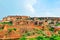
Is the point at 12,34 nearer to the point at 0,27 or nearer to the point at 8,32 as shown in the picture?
the point at 8,32

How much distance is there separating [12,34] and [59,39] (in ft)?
32.9

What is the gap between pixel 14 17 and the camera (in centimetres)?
6191

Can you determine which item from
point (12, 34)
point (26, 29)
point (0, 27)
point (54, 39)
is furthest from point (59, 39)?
point (0, 27)

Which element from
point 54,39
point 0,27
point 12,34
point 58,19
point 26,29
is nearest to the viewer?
point 54,39

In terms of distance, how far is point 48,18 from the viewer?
63438 mm

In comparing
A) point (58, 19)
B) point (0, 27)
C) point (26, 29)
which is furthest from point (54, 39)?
point (58, 19)

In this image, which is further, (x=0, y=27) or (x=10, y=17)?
(x=10, y=17)

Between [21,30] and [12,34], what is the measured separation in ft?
13.6

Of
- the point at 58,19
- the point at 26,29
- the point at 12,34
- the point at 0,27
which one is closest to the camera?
the point at 12,34

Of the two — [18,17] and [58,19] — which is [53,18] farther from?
[18,17]

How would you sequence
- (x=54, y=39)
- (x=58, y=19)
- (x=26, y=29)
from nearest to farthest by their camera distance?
(x=54, y=39)
(x=26, y=29)
(x=58, y=19)

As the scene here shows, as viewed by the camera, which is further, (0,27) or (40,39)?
(0,27)

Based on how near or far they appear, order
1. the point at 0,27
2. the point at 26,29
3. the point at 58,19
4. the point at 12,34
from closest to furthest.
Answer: the point at 12,34
the point at 26,29
the point at 0,27
the point at 58,19

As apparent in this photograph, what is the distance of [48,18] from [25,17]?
532cm
